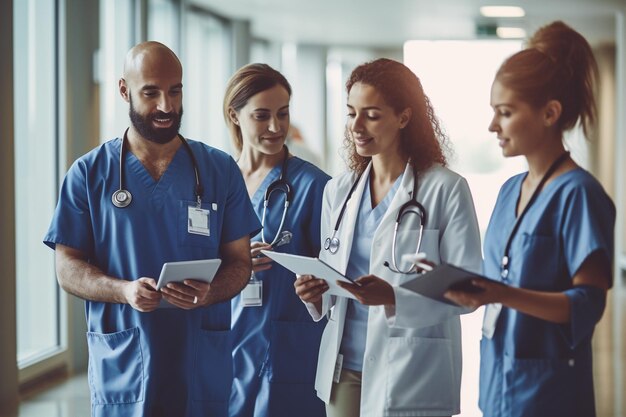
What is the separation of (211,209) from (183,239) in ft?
0.39

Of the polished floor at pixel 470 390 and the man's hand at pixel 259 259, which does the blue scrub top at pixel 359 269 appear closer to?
the man's hand at pixel 259 259

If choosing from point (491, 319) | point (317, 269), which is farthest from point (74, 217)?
point (491, 319)

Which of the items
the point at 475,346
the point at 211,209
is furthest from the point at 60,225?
the point at 475,346

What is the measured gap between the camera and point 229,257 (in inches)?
88.1

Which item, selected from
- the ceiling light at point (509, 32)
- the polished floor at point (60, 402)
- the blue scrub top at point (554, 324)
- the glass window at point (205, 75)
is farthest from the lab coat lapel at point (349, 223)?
the ceiling light at point (509, 32)

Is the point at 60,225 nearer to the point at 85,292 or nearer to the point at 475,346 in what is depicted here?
the point at 85,292

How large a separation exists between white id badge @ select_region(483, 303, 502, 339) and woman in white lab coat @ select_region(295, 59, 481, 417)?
0.38ft

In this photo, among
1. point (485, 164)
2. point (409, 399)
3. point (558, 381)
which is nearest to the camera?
point (558, 381)

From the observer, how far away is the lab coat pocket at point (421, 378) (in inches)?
78.1

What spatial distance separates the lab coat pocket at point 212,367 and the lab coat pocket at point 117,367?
0.50 feet

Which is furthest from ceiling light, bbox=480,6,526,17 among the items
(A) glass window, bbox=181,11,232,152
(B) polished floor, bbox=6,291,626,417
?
(B) polished floor, bbox=6,291,626,417

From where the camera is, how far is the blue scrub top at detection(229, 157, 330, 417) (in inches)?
106

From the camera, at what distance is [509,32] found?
1065cm

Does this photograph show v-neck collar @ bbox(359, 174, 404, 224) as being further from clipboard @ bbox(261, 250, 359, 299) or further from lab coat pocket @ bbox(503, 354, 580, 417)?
lab coat pocket @ bbox(503, 354, 580, 417)
